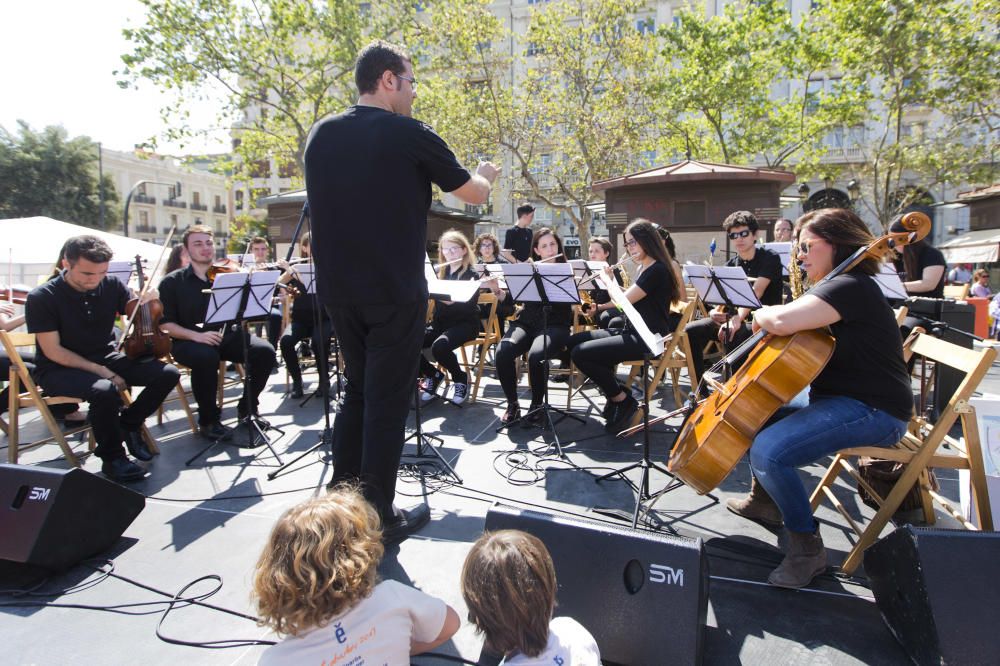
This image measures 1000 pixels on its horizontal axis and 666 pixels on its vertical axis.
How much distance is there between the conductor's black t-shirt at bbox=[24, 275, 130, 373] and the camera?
384cm

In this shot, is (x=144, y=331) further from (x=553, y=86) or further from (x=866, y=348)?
(x=553, y=86)

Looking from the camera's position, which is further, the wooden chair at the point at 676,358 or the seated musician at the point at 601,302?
the seated musician at the point at 601,302

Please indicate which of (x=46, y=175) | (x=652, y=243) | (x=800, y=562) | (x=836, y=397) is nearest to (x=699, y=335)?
(x=652, y=243)

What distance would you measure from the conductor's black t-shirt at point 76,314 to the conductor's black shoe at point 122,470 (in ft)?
2.58

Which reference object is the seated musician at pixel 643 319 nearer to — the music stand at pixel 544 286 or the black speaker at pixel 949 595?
the music stand at pixel 544 286

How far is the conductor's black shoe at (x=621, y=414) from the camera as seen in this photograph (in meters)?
4.54

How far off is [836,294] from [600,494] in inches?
65.7

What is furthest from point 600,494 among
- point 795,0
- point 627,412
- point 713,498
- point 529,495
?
point 795,0

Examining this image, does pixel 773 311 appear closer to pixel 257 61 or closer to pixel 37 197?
pixel 257 61

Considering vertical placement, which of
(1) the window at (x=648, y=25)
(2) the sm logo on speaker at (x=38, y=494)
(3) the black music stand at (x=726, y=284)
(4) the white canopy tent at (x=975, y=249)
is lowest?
(2) the sm logo on speaker at (x=38, y=494)

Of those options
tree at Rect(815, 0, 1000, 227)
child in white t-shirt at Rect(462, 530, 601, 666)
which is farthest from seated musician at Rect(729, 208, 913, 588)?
tree at Rect(815, 0, 1000, 227)

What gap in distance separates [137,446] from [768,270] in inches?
209

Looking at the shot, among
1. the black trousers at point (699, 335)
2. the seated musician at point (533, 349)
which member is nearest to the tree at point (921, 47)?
the black trousers at point (699, 335)

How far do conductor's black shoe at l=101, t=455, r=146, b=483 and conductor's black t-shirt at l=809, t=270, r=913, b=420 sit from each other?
4.03 meters
